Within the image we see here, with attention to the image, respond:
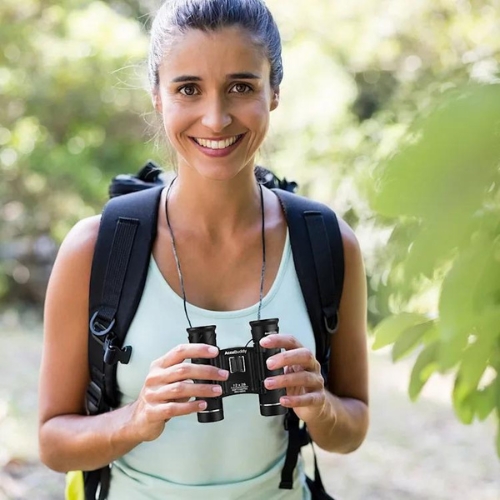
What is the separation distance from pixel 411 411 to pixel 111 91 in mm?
3671

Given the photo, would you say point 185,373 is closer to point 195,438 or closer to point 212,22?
point 195,438

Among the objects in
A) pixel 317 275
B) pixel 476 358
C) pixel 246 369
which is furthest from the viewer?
pixel 317 275

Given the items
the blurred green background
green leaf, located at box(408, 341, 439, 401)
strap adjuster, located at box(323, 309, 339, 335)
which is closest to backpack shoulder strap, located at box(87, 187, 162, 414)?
strap adjuster, located at box(323, 309, 339, 335)

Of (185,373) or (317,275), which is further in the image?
(317,275)

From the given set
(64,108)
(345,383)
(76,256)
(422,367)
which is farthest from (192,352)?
(64,108)

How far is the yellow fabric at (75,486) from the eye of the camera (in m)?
1.70

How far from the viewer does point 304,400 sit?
1442mm

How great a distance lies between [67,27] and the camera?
6883 mm

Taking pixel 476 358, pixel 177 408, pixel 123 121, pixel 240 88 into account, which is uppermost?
pixel 123 121

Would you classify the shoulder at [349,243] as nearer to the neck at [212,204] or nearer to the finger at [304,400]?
the neck at [212,204]

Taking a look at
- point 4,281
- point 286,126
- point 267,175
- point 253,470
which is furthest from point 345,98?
point 253,470

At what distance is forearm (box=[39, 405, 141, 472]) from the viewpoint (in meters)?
1.54

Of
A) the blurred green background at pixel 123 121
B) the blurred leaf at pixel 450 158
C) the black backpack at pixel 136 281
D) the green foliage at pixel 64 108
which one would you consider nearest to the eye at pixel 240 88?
the black backpack at pixel 136 281

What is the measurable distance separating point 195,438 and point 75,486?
31 centimetres
